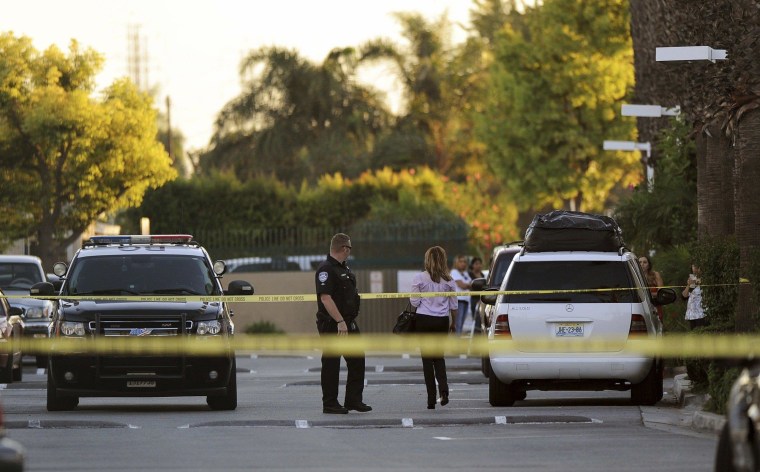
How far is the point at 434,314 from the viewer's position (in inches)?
844

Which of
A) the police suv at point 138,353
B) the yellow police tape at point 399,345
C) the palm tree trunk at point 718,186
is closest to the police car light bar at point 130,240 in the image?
the police suv at point 138,353

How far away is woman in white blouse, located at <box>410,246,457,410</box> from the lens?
70.4 feet

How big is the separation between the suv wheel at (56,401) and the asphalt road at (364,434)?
14cm

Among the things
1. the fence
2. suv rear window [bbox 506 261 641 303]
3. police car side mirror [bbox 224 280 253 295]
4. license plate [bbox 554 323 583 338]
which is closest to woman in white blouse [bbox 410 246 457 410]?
suv rear window [bbox 506 261 641 303]

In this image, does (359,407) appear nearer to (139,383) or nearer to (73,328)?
(139,383)

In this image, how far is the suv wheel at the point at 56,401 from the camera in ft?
68.6

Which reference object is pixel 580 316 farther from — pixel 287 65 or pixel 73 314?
pixel 287 65

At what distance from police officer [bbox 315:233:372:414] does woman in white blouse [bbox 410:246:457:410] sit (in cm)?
97

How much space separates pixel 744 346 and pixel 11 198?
32.4 metres

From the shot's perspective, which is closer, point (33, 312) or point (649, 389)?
point (649, 389)

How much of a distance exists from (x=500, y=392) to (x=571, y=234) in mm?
2784

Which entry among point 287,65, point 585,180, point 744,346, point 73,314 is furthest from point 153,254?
point 287,65

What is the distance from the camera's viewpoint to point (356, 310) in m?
20.7

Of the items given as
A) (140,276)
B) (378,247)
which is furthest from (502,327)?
(378,247)
